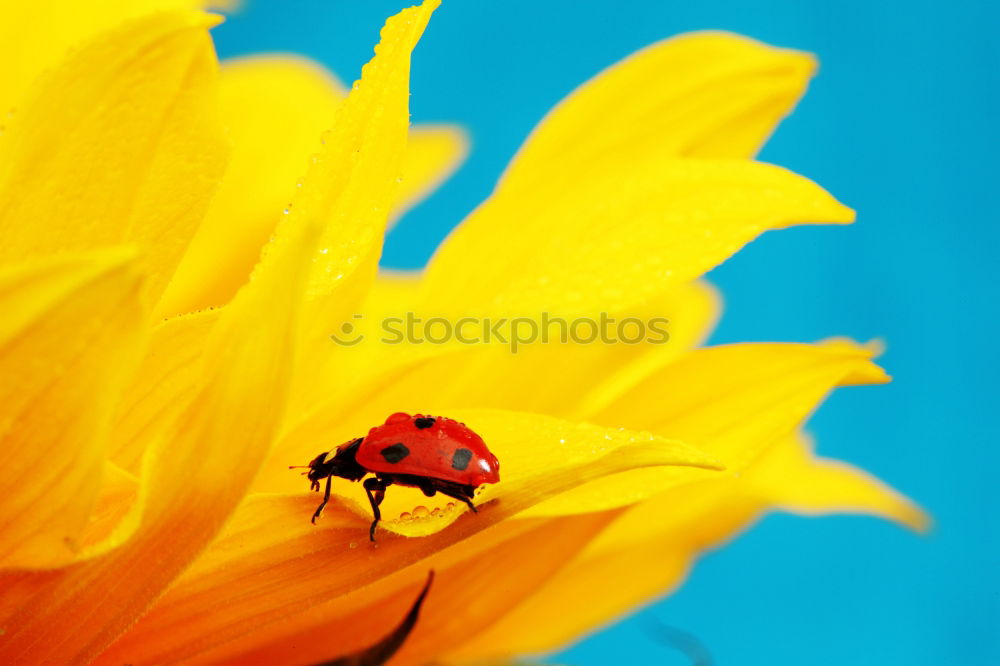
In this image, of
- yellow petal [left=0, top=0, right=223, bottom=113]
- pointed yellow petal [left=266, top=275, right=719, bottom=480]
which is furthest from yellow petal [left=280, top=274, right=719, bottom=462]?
yellow petal [left=0, top=0, right=223, bottom=113]

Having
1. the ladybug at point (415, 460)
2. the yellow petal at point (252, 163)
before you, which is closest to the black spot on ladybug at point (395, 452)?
the ladybug at point (415, 460)

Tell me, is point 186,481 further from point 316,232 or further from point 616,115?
point 616,115

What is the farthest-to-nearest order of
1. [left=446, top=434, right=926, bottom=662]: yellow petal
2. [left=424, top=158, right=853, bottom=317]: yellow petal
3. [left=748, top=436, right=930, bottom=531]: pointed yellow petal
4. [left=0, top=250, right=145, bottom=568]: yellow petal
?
[left=748, top=436, right=930, bottom=531]: pointed yellow petal < [left=446, top=434, right=926, bottom=662]: yellow petal < [left=424, top=158, right=853, bottom=317]: yellow petal < [left=0, top=250, right=145, bottom=568]: yellow petal

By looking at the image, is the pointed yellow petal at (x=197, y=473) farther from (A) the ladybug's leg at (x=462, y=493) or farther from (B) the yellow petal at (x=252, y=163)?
(B) the yellow petal at (x=252, y=163)

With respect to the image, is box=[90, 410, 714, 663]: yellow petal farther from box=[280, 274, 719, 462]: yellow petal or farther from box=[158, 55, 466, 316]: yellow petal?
box=[158, 55, 466, 316]: yellow petal

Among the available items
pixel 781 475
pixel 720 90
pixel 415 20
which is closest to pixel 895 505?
pixel 781 475

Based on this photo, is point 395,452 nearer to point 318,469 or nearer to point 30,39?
point 318,469

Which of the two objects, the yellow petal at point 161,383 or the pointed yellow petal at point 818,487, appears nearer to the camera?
the yellow petal at point 161,383
